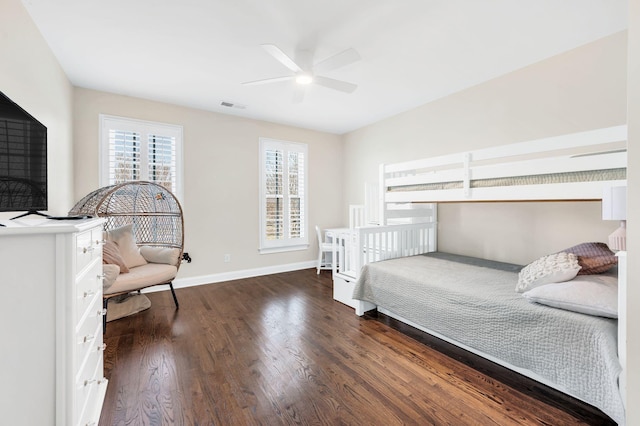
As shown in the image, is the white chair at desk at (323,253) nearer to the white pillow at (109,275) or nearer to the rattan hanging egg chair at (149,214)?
the rattan hanging egg chair at (149,214)

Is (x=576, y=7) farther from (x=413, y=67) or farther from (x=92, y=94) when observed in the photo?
(x=92, y=94)

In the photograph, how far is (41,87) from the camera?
2174mm

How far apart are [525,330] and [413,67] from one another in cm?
248

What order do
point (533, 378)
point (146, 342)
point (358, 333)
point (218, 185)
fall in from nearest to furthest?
point (533, 378) < point (146, 342) < point (358, 333) < point (218, 185)

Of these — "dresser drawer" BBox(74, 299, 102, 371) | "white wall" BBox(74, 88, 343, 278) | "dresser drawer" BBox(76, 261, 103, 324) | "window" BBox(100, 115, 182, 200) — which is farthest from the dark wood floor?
"window" BBox(100, 115, 182, 200)

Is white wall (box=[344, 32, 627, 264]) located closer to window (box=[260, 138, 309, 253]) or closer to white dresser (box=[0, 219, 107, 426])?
window (box=[260, 138, 309, 253])

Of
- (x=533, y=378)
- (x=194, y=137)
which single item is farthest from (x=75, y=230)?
(x=194, y=137)

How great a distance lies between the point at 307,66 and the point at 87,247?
7.12 ft

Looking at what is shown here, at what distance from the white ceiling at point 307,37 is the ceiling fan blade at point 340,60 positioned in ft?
0.72

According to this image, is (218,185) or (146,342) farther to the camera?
(218,185)

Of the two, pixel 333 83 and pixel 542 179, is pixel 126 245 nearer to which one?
pixel 333 83

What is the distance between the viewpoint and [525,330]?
64.6 inches

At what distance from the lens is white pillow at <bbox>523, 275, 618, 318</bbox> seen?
1443 mm

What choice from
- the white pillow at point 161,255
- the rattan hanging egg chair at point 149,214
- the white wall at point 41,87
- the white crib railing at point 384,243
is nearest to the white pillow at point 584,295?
the white crib railing at point 384,243
